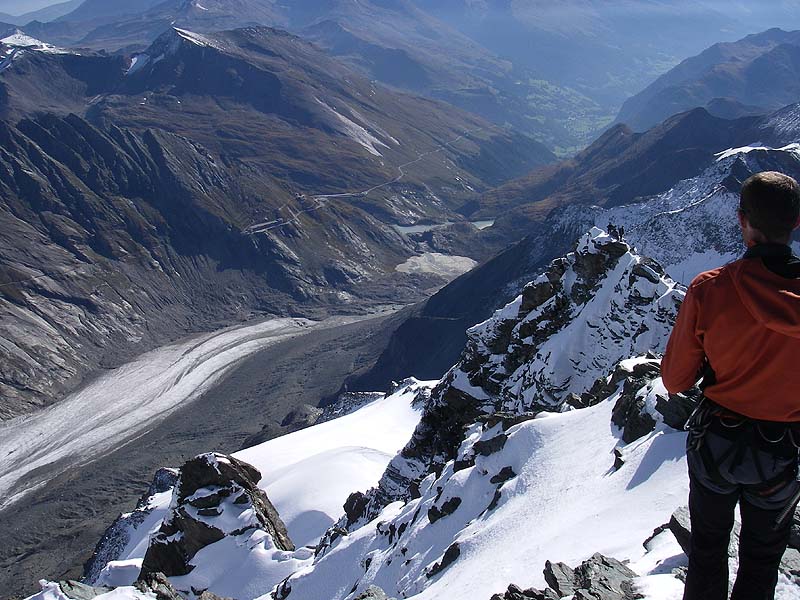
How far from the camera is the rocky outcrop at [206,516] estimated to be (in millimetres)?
37688

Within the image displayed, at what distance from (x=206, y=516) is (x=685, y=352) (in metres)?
36.1

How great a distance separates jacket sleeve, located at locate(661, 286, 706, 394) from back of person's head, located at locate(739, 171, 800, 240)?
0.86 metres

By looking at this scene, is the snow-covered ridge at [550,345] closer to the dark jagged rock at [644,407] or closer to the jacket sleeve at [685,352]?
the dark jagged rock at [644,407]

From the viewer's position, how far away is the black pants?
6.66 metres

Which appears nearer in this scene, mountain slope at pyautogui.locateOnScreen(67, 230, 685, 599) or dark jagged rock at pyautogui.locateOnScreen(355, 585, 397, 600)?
dark jagged rock at pyautogui.locateOnScreen(355, 585, 397, 600)

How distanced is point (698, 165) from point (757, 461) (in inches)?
7280

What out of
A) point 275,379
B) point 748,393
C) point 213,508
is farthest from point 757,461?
point 275,379

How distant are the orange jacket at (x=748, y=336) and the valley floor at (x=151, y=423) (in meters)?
67.3

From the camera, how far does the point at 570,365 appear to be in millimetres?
39250

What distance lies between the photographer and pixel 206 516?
1497 inches

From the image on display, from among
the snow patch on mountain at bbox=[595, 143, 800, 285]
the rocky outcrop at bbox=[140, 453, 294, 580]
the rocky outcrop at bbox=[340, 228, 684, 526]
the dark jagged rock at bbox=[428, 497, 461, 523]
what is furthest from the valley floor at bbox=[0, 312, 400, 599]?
the snow patch on mountain at bbox=[595, 143, 800, 285]

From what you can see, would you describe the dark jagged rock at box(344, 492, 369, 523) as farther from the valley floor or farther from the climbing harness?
the valley floor

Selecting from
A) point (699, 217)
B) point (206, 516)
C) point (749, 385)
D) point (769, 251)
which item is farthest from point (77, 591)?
point (699, 217)

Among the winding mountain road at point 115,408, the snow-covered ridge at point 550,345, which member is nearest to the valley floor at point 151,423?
the winding mountain road at point 115,408
